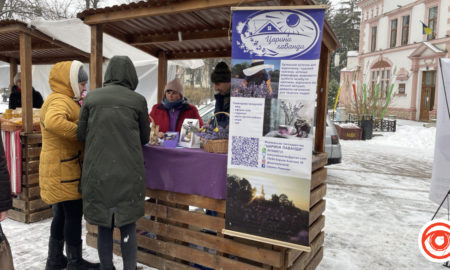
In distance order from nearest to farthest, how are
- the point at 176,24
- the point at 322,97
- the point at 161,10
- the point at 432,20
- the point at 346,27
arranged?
the point at 161,10 < the point at 322,97 < the point at 176,24 < the point at 432,20 < the point at 346,27

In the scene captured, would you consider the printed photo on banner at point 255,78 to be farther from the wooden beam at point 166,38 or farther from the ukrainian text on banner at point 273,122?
the wooden beam at point 166,38

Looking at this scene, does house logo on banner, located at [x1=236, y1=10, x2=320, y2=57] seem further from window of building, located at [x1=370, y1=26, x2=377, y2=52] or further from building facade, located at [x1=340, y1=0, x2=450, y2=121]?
window of building, located at [x1=370, y1=26, x2=377, y2=52]

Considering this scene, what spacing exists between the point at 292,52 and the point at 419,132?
56.2ft

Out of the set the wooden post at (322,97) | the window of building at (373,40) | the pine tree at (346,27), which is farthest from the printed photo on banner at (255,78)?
the pine tree at (346,27)

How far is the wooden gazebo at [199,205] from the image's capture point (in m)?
2.91

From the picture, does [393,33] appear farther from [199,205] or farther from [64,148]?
[64,148]

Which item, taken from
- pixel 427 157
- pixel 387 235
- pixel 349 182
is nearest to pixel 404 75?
pixel 427 157

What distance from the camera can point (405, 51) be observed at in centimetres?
2386

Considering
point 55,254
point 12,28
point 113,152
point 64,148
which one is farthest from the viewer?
point 12,28

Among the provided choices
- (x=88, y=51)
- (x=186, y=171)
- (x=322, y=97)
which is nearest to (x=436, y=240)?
(x=322, y=97)

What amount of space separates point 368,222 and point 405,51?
74.6 feet

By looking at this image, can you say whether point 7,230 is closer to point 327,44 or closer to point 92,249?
point 92,249

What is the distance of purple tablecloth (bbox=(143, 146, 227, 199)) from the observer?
2908 millimetres

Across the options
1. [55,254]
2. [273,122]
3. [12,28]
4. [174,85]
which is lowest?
[55,254]
